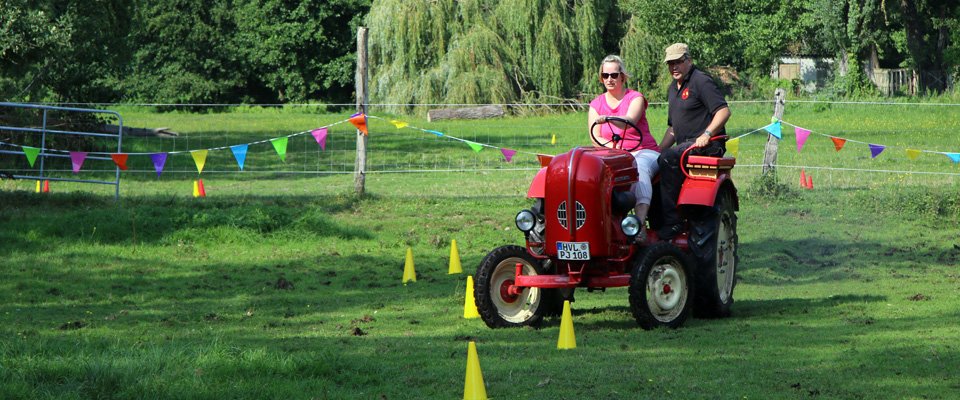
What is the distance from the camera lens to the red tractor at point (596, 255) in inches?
356

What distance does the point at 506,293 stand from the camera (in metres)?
9.46

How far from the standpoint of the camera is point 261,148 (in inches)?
1225

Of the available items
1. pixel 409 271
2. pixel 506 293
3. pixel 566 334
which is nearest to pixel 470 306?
pixel 506 293

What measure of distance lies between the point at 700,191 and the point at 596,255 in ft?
4.22

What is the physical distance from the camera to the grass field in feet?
23.4

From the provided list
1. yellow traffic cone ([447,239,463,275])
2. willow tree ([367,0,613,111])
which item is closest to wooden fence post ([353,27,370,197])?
yellow traffic cone ([447,239,463,275])

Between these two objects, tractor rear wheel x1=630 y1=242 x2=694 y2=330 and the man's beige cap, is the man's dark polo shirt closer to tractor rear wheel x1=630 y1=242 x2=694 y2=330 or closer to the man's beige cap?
the man's beige cap

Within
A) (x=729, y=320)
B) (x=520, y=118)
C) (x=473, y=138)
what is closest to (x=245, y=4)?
(x=520, y=118)

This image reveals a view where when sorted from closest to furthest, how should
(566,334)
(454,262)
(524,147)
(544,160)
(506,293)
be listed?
1. (566,334)
2. (506,293)
3. (454,262)
4. (544,160)
5. (524,147)

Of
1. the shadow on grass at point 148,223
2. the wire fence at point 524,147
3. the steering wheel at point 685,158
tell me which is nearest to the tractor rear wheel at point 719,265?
the steering wheel at point 685,158

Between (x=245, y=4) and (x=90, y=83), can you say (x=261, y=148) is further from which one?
(x=245, y=4)

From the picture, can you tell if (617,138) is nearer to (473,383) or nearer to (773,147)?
(473,383)

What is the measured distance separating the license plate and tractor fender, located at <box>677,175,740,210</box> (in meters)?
1.24

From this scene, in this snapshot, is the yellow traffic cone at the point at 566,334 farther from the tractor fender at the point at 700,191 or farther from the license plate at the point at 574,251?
the tractor fender at the point at 700,191
